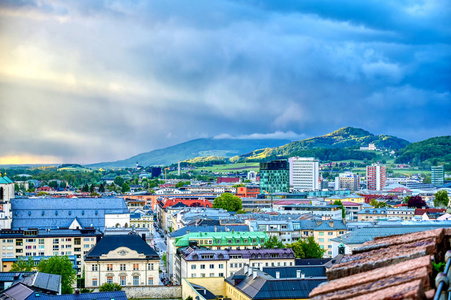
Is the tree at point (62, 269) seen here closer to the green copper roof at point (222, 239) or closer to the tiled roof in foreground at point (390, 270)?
the green copper roof at point (222, 239)

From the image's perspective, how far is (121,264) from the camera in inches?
3415

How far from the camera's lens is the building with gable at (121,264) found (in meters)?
85.8

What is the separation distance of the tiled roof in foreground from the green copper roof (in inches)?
3214

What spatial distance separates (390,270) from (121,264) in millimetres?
75898

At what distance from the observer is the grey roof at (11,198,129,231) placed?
380ft

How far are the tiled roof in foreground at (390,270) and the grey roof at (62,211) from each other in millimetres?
103205

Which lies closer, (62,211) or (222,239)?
(222,239)

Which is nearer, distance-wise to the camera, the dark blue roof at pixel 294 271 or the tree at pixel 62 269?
the dark blue roof at pixel 294 271

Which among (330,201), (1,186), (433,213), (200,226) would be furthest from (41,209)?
(330,201)

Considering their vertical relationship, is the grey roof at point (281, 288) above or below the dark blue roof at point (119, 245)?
below

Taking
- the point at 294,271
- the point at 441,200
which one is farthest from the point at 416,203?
the point at 294,271

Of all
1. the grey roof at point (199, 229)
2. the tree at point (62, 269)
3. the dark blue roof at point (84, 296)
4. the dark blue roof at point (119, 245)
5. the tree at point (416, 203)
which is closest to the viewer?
the dark blue roof at point (84, 296)

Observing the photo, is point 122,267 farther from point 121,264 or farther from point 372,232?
point 372,232

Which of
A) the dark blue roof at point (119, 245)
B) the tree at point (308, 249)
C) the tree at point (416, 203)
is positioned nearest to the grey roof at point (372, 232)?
the tree at point (308, 249)
